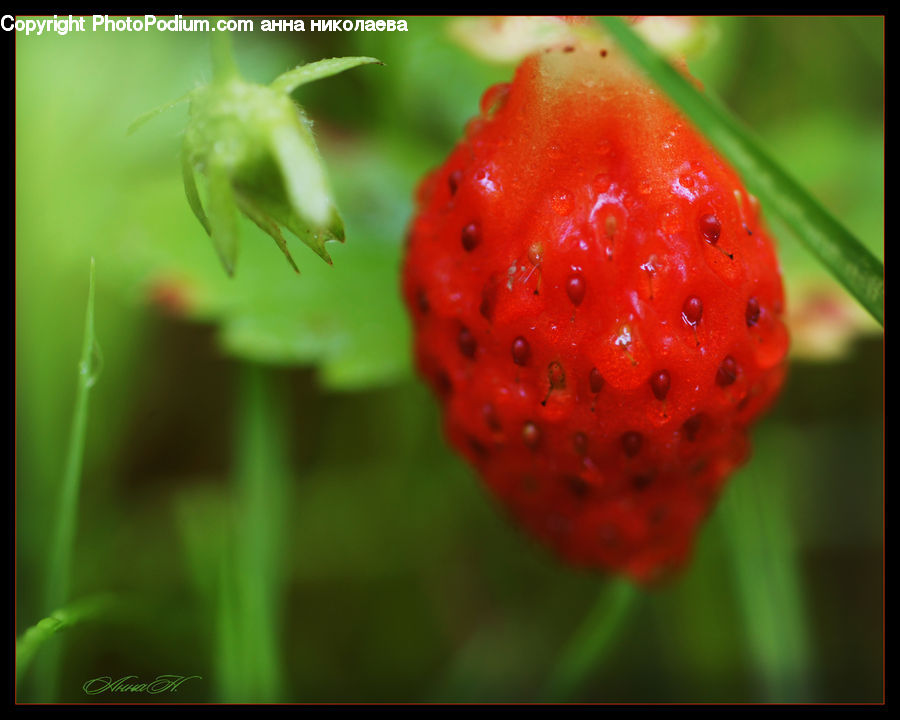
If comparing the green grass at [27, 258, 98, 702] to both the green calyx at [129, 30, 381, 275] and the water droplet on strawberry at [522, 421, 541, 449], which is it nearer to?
the green calyx at [129, 30, 381, 275]

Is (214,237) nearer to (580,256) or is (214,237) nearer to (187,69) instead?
(580,256)

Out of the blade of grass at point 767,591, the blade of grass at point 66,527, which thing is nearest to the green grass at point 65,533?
the blade of grass at point 66,527

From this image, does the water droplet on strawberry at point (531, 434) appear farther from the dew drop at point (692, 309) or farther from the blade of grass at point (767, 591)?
the blade of grass at point (767, 591)

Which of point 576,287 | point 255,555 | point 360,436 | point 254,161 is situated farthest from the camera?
point 360,436

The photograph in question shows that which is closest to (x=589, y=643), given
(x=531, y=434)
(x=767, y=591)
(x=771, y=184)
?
(x=767, y=591)

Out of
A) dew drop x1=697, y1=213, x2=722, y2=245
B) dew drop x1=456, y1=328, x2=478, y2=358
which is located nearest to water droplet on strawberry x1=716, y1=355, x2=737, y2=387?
dew drop x1=697, y1=213, x2=722, y2=245

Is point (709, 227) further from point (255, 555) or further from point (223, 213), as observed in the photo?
point (255, 555)

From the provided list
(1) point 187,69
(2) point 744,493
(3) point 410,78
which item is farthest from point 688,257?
(1) point 187,69
